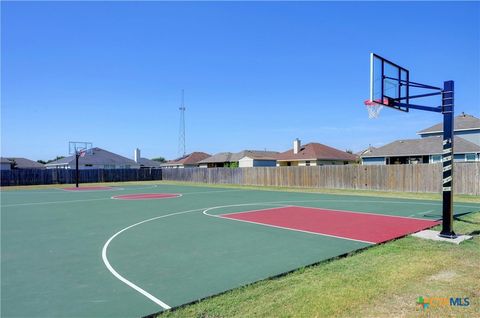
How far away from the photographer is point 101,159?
54688 millimetres

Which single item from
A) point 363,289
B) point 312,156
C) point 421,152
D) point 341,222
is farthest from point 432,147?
point 363,289

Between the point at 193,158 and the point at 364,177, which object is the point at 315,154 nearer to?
the point at 364,177

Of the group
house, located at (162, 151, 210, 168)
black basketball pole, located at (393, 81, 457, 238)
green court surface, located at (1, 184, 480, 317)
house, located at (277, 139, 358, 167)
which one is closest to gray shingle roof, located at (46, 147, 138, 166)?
house, located at (162, 151, 210, 168)

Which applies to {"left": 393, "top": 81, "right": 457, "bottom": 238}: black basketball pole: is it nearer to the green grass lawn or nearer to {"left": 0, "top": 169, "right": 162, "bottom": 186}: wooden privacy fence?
the green grass lawn

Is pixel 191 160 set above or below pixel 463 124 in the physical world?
below

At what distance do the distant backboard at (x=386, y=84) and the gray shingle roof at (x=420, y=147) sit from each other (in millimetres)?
22728

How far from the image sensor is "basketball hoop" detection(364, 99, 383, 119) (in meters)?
10.0

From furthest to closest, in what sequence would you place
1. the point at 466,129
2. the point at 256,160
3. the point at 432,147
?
the point at 256,160 < the point at 466,129 < the point at 432,147

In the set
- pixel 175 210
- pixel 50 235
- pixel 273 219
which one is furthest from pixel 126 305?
pixel 175 210

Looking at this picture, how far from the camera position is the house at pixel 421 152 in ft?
92.4

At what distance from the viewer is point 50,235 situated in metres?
8.95

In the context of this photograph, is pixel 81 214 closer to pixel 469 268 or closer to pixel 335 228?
pixel 335 228

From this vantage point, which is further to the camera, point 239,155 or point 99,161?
point 239,155

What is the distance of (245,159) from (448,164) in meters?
46.7
